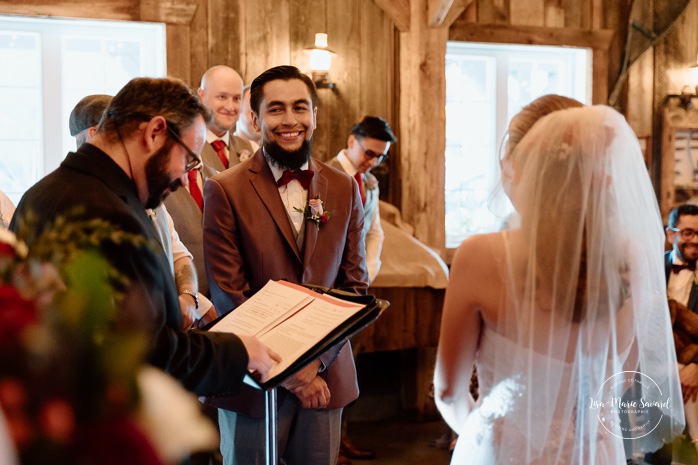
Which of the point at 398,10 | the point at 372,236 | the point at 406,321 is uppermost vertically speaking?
the point at 398,10

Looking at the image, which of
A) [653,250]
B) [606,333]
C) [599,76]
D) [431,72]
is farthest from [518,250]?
[599,76]

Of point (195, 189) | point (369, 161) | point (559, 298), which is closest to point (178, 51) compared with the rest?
point (369, 161)

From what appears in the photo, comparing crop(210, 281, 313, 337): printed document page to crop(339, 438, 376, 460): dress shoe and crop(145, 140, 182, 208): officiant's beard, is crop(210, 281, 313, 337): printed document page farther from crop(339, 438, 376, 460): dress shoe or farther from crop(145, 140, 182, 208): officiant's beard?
crop(339, 438, 376, 460): dress shoe

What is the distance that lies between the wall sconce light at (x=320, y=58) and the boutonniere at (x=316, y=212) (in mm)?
3037

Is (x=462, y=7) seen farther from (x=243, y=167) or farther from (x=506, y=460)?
(x=506, y=460)

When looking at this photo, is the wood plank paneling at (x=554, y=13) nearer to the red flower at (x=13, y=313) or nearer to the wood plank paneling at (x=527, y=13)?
the wood plank paneling at (x=527, y=13)

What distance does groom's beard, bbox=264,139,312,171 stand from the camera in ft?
7.80

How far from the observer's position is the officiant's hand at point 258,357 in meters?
1.59

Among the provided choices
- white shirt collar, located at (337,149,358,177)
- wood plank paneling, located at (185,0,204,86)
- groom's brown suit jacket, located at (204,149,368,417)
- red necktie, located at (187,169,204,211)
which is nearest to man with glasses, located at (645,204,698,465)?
white shirt collar, located at (337,149,358,177)

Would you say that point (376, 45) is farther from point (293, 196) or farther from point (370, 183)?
point (293, 196)

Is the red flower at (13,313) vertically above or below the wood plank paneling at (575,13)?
below

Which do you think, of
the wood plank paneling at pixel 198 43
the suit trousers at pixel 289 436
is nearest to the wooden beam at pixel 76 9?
the wood plank paneling at pixel 198 43

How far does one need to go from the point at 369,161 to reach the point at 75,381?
392 centimetres

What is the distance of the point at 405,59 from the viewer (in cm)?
542
